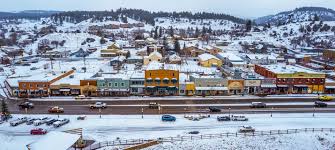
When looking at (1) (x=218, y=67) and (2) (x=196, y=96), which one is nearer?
(2) (x=196, y=96)

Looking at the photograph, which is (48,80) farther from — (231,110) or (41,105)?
(231,110)

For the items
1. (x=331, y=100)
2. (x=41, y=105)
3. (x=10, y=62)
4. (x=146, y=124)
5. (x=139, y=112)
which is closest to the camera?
(x=146, y=124)

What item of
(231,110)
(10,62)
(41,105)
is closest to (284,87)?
(231,110)

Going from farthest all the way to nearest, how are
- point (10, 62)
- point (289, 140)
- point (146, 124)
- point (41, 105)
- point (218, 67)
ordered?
1. point (10, 62)
2. point (218, 67)
3. point (41, 105)
4. point (146, 124)
5. point (289, 140)

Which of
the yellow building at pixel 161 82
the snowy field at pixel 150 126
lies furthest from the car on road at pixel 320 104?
the yellow building at pixel 161 82

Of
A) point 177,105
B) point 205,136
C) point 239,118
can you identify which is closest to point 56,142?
point 205,136

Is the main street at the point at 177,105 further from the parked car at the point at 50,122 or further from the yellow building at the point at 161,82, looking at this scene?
the parked car at the point at 50,122
